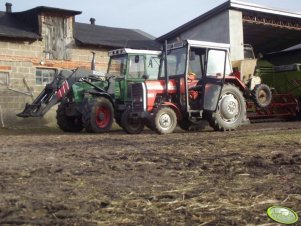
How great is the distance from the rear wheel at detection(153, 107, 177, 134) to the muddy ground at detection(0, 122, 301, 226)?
3548 mm

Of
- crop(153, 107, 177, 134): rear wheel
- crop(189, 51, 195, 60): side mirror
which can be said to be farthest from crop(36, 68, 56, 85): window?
crop(189, 51, 195, 60): side mirror

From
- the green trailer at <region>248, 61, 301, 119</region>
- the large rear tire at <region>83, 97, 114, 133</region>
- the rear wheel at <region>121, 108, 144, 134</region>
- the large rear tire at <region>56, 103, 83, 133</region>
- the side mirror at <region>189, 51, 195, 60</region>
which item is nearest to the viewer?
the side mirror at <region>189, 51, 195, 60</region>

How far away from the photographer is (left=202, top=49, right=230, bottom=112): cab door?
42.4 ft

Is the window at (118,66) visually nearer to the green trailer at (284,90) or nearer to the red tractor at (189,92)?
the red tractor at (189,92)

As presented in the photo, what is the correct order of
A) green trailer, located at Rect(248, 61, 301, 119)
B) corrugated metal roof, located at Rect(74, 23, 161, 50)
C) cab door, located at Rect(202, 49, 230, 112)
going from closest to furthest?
cab door, located at Rect(202, 49, 230, 112), green trailer, located at Rect(248, 61, 301, 119), corrugated metal roof, located at Rect(74, 23, 161, 50)

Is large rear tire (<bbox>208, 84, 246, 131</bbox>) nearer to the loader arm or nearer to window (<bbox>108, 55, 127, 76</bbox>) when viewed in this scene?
window (<bbox>108, 55, 127, 76</bbox>)

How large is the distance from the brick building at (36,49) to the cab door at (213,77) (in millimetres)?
9502

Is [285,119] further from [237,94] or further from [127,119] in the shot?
[127,119]

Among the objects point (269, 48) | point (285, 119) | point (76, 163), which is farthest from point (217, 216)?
point (269, 48)

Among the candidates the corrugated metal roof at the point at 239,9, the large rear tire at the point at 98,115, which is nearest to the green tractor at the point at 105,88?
the large rear tire at the point at 98,115

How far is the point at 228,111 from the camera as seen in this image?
43.8 ft

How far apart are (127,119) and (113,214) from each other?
31.0 feet

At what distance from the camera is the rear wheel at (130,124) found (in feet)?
44.4

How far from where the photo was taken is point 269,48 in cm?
2925
